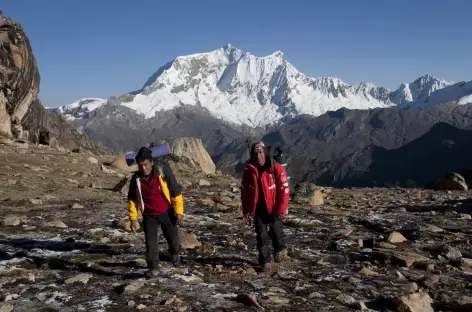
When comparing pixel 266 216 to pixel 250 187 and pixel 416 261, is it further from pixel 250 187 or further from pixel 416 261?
pixel 416 261

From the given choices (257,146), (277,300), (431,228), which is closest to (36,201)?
(257,146)

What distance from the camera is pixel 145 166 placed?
32.9ft

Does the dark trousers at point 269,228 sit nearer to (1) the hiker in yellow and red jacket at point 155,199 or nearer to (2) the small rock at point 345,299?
(1) the hiker in yellow and red jacket at point 155,199

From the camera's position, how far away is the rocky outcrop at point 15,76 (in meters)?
39.0

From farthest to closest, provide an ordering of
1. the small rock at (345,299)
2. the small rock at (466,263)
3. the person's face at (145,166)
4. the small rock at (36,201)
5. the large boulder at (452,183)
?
1. the large boulder at (452,183)
2. the small rock at (36,201)
3. the small rock at (466,263)
4. the person's face at (145,166)
5. the small rock at (345,299)

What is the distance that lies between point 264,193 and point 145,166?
8.79ft

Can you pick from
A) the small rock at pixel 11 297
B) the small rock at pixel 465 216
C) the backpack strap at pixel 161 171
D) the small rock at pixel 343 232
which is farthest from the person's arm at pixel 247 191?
the small rock at pixel 465 216

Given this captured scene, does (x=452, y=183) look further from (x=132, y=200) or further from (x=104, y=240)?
(x=132, y=200)

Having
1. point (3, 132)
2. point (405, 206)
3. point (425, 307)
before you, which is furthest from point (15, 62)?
point (425, 307)

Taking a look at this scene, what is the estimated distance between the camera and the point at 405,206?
20828mm

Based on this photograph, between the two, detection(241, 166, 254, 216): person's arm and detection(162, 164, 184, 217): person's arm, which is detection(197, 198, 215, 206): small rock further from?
detection(162, 164, 184, 217): person's arm

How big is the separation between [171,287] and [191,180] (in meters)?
22.2

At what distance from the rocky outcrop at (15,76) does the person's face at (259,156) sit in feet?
104

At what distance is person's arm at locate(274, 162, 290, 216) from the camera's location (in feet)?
34.7
